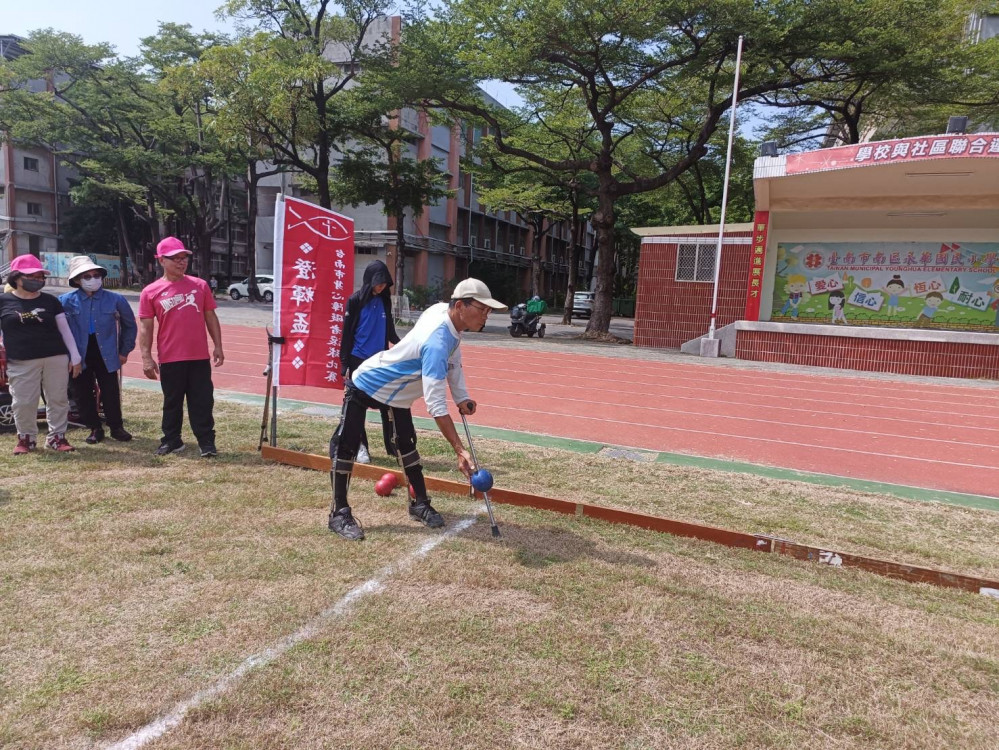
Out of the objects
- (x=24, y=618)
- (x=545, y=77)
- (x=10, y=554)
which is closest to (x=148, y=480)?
(x=10, y=554)

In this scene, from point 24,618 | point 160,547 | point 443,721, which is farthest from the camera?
point 160,547

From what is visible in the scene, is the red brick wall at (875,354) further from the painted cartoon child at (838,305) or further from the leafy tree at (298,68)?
the leafy tree at (298,68)

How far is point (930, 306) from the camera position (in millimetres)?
15398

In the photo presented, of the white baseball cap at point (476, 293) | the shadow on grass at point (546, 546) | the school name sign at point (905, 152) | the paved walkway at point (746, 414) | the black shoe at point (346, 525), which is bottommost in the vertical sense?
the shadow on grass at point (546, 546)

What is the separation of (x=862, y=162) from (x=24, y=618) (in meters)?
14.7

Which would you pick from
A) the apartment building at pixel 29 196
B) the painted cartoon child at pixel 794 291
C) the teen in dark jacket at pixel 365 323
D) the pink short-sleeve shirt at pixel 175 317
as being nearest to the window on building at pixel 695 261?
the painted cartoon child at pixel 794 291

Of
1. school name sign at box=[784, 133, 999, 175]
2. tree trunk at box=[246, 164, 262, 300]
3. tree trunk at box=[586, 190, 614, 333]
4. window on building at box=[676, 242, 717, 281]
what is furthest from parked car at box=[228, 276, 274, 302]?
school name sign at box=[784, 133, 999, 175]

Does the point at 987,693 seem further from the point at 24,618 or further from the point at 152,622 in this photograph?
the point at 24,618

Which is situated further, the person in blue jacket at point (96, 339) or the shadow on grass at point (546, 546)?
the person in blue jacket at point (96, 339)

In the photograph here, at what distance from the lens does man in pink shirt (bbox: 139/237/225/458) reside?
17.6 feet

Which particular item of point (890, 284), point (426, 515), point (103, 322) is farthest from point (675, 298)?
point (426, 515)

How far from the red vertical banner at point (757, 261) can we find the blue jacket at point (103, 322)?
1380cm

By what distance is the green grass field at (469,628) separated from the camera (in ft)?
7.59

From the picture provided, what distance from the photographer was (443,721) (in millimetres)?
2301
